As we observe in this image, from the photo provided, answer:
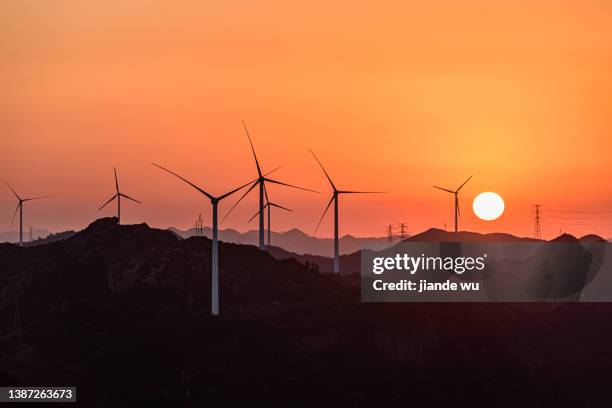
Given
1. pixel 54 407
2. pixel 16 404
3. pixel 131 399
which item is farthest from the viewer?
pixel 131 399

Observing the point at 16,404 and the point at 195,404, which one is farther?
the point at 195,404

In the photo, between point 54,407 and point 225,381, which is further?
point 225,381

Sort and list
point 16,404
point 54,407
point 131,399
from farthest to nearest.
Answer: point 131,399 < point 54,407 < point 16,404

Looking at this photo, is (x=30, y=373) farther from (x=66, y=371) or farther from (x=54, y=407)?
(x=54, y=407)

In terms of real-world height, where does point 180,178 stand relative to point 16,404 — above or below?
above

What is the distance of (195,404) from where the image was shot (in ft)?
626

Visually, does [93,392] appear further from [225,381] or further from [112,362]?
[225,381]

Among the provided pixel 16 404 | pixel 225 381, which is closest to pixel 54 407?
pixel 16 404

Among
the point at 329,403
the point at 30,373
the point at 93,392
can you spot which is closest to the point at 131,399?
the point at 93,392

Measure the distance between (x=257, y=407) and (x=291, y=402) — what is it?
270 inches

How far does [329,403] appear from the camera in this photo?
199 m

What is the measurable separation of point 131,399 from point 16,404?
121ft

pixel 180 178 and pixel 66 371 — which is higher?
pixel 180 178

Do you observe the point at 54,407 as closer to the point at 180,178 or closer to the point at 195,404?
the point at 195,404
